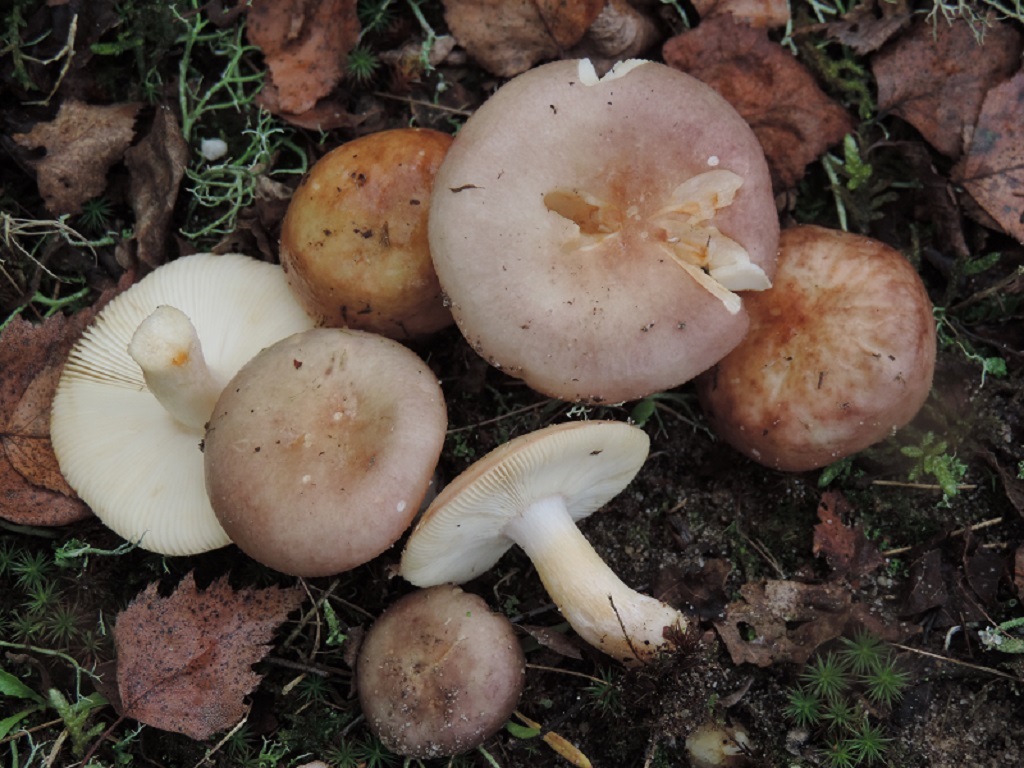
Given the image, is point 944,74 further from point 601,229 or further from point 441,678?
point 441,678

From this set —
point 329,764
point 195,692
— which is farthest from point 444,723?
point 195,692

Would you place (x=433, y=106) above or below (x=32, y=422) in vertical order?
above

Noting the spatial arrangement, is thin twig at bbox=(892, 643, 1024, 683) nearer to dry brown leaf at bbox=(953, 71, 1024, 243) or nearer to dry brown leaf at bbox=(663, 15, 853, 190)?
dry brown leaf at bbox=(953, 71, 1024, 243)

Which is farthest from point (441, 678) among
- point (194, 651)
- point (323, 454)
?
point (194, 651)

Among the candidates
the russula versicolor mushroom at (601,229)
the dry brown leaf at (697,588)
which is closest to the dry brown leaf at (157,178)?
the russula versicolor mushroom at (601,229)

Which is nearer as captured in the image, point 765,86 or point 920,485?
point 920,485

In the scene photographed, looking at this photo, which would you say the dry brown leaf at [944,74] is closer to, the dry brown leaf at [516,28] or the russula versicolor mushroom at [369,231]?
the dry brown leaf at [516,28]
